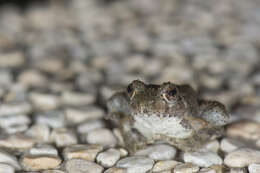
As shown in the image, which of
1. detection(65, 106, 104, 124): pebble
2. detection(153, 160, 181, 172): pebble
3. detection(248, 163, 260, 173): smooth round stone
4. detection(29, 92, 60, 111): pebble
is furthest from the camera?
detection(29, 92, 60, 111): pebble

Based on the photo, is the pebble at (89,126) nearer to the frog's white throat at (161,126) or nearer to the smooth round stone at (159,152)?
the frog's white throat at (161,126)

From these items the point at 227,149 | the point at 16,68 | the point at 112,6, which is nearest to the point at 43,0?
the point at 112,6

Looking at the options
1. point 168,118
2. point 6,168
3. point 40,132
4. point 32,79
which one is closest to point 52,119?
point 40,132

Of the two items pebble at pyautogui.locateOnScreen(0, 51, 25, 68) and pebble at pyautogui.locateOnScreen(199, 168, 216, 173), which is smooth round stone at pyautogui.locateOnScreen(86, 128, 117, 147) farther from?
pebble at pyautogui.locateOnScreen(0, 51, 25, 68)

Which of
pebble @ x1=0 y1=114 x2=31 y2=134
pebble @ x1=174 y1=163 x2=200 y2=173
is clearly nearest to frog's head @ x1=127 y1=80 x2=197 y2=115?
pebble @ x1=174 y1=163 x2=200 y2=173

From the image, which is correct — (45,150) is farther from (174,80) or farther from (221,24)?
(221,24)

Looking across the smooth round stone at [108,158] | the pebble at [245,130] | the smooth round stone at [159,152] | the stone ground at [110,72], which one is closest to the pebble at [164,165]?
the stone ground at [110,72]

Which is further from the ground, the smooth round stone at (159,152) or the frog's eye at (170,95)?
the frog's eye at (170,95)
